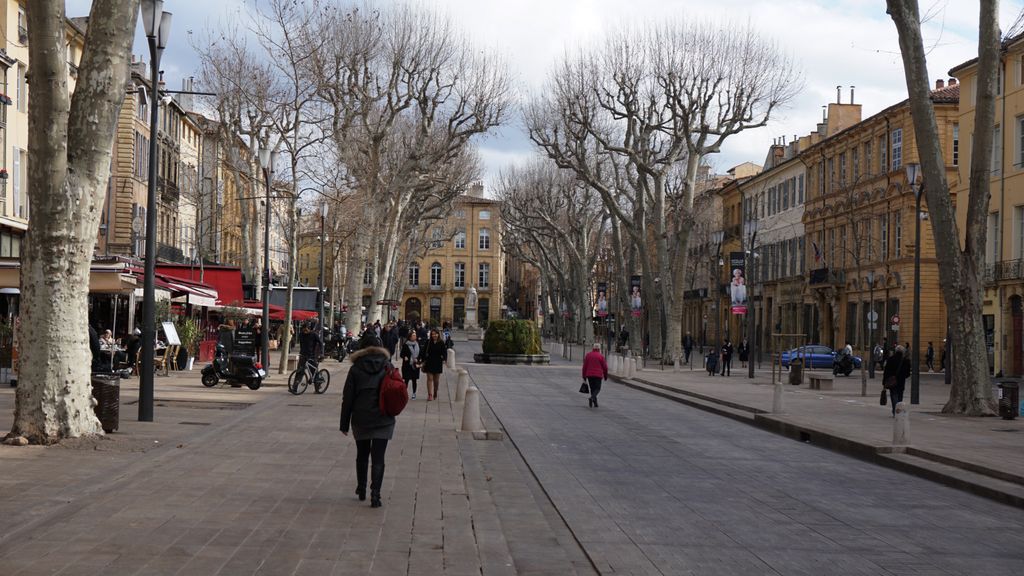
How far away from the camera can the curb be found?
13664mm

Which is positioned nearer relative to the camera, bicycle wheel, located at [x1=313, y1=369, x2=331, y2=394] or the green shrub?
bicycle wheel, located at [x1=313, y1=369, x2=331, y2=394]

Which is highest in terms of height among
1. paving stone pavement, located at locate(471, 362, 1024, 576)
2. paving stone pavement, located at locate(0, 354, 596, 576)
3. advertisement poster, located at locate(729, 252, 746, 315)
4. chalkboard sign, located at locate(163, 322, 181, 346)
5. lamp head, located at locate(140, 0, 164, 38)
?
lamp head, located at locate(140, 0, 164, 38)

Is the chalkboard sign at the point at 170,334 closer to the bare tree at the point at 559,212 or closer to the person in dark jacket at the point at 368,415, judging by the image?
the person in dark jacket at the point at 368,415

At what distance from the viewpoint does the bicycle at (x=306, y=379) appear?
90.2 feet

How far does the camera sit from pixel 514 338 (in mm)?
54844

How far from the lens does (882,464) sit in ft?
55.6

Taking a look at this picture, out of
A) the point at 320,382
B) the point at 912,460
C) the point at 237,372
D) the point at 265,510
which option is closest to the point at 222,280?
the point at 237,372

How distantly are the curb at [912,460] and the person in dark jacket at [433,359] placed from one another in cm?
609

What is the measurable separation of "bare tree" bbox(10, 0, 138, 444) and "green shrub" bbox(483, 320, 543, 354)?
133 feet

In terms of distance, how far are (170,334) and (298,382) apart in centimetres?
670

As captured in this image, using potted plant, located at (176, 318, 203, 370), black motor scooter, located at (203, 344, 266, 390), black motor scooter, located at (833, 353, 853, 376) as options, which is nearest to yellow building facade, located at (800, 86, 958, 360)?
black motor scooter, located at (833, 353, 853, 376)

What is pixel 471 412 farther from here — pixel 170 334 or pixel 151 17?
pixel 170 334

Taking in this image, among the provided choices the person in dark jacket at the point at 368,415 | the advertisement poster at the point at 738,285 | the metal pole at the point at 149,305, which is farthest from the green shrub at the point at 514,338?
the person in dark jacket at the point at 368,415

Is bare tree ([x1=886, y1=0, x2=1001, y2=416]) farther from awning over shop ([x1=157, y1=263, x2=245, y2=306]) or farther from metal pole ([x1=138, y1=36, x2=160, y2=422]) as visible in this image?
awning over shop ([x1=157, y1=263, x2=245, y2=306])
